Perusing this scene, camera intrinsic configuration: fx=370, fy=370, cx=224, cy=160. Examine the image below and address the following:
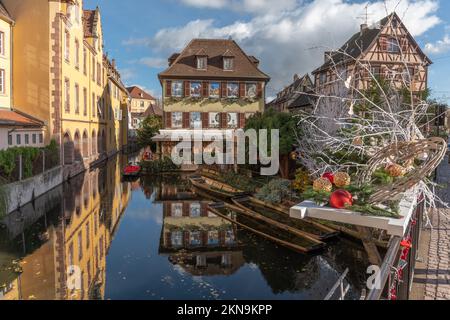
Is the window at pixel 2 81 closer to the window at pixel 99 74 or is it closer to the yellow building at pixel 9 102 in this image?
the yellow building at pixel 9 102

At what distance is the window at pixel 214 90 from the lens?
30.8 meters

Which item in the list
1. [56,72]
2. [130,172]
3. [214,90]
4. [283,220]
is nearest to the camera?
[283,220]

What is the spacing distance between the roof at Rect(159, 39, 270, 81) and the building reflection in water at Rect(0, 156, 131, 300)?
14666 millimetres

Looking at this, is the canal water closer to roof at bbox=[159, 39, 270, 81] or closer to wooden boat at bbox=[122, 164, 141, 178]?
wooden boat at bbox=[122, 164, 141, 178]

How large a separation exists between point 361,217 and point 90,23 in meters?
31.9

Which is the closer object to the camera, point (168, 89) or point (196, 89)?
point (168, 89)

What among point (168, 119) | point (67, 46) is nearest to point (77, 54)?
point (67, 46)

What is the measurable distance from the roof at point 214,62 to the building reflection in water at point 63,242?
14.7 metres

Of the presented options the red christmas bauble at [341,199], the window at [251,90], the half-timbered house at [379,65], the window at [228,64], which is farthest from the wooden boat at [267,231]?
the window at [228,64]

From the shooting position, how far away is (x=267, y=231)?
1209cm

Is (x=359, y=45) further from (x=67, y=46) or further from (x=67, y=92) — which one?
(x=67, y=92)

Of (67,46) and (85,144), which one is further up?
(67,46)

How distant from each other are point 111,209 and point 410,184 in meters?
13.9
